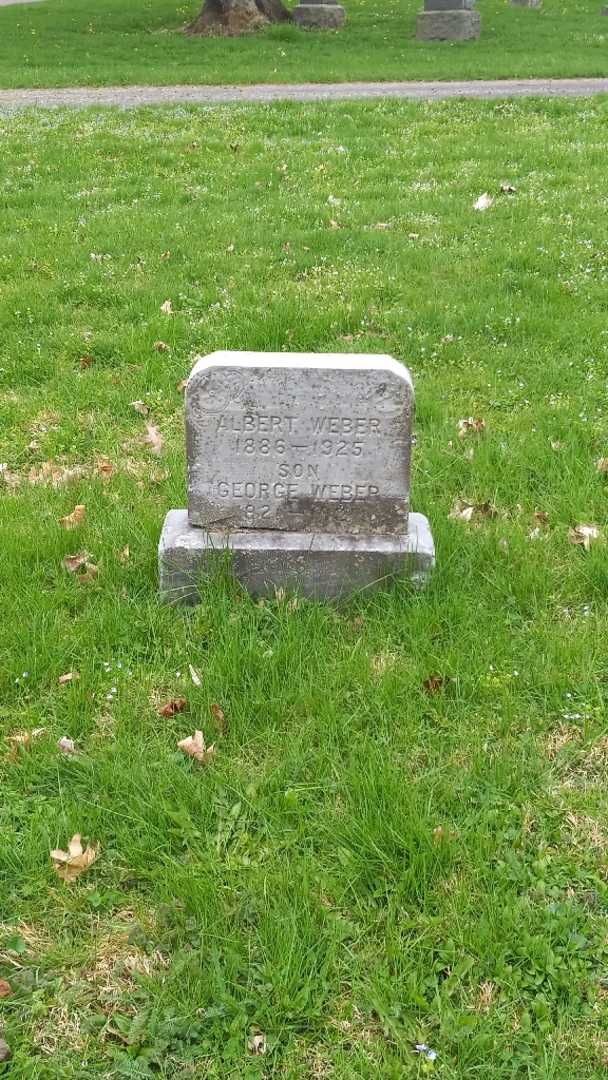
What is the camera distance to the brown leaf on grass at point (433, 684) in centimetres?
318

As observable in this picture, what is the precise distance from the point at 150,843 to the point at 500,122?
36.7 feet

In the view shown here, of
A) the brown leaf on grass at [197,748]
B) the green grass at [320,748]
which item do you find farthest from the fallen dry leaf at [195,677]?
the brown leaf on grass at [197,748]

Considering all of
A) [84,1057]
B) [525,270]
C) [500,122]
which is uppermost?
[500,122]

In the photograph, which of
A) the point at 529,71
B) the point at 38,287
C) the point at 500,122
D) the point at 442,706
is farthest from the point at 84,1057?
the point at 529,71

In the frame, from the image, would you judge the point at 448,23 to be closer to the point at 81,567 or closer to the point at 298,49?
the point at 298,49

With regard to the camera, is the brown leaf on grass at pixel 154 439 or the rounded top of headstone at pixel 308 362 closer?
the rounded top of headstone at pixel 308 362

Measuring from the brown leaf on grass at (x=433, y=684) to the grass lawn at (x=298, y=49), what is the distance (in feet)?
50.0

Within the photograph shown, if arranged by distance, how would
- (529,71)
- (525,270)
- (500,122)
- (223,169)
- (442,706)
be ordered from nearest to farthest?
(442,706) < (525,270) < (223,169) < (500,122) < (529,71)

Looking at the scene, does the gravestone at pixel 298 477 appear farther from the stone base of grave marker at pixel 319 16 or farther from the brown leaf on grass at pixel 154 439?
the stone base of grave marker at pixel 319 16

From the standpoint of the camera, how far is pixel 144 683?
3.27m

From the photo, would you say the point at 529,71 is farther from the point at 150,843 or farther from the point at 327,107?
the point at 150,843

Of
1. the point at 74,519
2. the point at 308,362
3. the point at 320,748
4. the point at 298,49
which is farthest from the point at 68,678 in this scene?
the point at 298,49

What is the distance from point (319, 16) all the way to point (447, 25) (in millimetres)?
3801

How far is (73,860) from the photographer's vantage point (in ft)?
8.59
